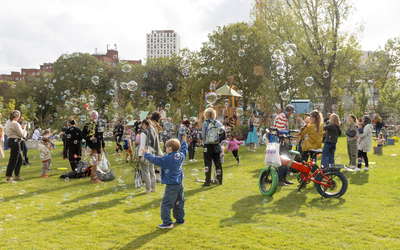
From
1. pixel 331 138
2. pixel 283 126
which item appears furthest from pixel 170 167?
pixel 331 138

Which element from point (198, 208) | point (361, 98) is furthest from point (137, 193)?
point (361, 98)

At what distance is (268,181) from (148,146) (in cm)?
272

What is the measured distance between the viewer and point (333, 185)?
21.0 ft

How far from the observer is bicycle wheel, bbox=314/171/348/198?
6320mm

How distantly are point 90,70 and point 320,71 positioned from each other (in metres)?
34.0

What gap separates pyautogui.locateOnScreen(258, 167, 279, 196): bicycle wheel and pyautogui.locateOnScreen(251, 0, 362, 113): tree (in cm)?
1762

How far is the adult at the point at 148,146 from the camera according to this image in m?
6.63

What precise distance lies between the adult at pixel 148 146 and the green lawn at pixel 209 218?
342 millimetres

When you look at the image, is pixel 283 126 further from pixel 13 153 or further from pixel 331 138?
pixel 13 153

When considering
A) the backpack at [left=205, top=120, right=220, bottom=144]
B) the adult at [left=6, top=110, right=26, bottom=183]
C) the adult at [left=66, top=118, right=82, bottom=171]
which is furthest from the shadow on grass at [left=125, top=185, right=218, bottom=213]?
the adult at [left=6, top=110, right=26, bottom=183]

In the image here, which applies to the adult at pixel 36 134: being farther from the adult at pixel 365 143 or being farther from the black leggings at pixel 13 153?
the adult at pixel 365 143

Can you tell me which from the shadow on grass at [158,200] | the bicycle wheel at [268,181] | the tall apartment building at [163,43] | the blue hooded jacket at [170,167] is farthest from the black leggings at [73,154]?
the tall apartment building at [163,43]

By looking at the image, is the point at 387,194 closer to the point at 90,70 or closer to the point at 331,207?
the point at 331,207

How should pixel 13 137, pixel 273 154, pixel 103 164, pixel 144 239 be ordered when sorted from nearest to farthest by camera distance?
1. pixel 144 239
2. pixel 273 154
3. pixel 13 137
4. pixel 103 164
